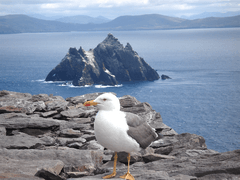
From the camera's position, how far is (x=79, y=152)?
9.95m

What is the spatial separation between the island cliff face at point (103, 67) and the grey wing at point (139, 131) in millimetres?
130331

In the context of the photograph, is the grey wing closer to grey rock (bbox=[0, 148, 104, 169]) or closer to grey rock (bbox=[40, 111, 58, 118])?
grey rock (bbox=[0, 148, 104, 169])

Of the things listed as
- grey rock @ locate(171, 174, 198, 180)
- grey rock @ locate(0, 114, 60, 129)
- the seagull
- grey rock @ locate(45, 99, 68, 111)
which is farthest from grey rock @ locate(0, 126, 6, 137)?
grey rock @ locate(171, 174, 198, 180)

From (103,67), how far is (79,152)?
140568 millimetres

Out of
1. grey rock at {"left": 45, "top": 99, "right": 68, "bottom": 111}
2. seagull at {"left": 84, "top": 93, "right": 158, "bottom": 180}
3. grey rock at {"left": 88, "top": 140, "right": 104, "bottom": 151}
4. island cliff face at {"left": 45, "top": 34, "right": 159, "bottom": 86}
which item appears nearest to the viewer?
seagull at {"left": 84, "top": 93, "right": 158, "bottom": 180}

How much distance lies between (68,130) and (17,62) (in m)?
193

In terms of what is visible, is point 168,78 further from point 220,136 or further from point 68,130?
point 68,130

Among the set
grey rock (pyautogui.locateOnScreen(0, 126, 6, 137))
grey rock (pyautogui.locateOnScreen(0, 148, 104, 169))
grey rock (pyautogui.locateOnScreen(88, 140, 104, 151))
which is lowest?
grey rock (pyautogui.locateOnScreen(88, 140, 104, 151))

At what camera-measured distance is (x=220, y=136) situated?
225 ft

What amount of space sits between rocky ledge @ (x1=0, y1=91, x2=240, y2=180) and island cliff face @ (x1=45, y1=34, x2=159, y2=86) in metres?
123

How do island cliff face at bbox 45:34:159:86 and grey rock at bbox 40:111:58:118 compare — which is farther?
island cliff face at bbox 45:34:159:86

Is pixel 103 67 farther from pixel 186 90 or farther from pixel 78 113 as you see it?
pixel 78 113

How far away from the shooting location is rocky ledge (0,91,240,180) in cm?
778

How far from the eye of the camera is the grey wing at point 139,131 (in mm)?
7751
